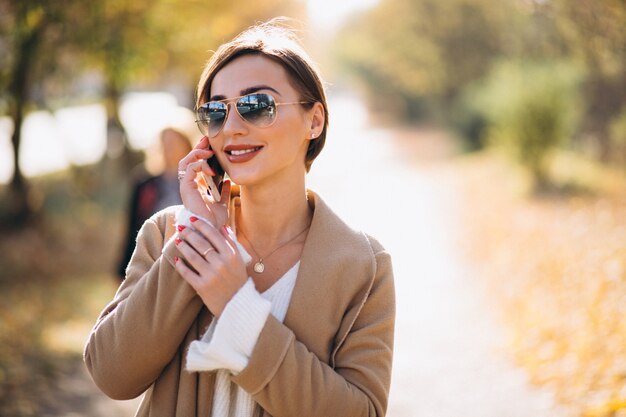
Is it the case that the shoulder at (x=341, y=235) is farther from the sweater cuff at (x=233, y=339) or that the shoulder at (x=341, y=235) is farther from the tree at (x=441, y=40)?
the tree at (x=441, y=40)

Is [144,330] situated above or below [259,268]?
below

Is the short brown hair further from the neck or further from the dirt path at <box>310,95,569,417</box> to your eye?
the dirt path at <box>310,95,569,417</box>


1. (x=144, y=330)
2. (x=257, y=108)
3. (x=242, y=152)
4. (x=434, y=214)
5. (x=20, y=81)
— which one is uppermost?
(x=434, y=214)

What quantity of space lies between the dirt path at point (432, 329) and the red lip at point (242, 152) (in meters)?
1.25

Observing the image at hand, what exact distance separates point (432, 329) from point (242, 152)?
220 inches

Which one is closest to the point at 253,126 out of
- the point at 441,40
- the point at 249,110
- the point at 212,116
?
the point at 249,110

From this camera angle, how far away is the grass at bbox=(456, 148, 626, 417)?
5296mm

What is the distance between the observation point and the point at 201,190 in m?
2.09

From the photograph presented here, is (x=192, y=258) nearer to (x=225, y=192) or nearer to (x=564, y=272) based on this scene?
(x=225, y=192)

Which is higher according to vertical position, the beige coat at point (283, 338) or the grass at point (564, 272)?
the grass at point (564, 272)

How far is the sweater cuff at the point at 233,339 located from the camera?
1771 millimetres

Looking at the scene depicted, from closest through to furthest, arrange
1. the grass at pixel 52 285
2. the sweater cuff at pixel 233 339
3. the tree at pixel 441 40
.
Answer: the sweater cuff at pixel 233 339 < the grass at pixel 52 285 < the tree at pixel 441 40

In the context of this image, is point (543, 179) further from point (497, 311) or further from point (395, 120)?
point (395, 120)

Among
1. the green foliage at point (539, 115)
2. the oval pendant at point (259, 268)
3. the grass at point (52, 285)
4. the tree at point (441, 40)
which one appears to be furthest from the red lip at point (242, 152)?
the tree at point (441, 40)
